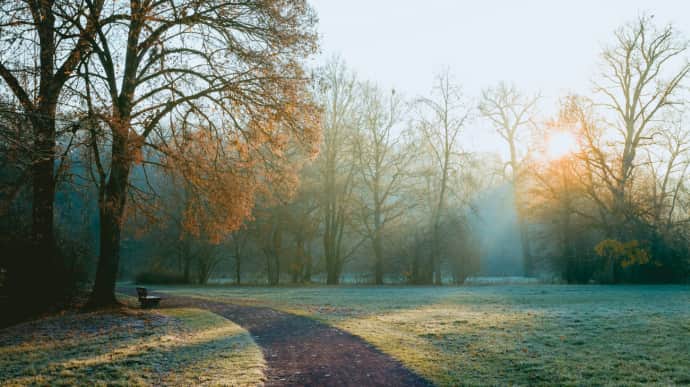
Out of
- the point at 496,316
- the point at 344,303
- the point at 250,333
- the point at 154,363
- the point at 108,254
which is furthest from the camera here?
the point at 344,303

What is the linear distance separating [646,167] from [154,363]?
114 ft

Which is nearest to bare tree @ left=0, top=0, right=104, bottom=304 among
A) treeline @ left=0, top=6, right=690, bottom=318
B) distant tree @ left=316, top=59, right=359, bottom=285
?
treeline @ left=0, top=6, right=690, bottom=318

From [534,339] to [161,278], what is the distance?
36653 millimetres

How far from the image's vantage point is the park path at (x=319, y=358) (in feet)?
24.5

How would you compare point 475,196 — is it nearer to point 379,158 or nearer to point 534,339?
point 379,158

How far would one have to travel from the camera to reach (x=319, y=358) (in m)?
8.98

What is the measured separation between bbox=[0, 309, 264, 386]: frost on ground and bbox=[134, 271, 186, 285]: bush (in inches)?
1097

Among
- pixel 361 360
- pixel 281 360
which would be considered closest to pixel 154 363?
pixel 281 360

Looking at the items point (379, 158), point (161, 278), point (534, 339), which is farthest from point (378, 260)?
point (534, 339)

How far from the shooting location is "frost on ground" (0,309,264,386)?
748cm

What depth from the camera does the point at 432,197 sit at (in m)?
36.9

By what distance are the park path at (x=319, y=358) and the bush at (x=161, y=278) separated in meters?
29.1

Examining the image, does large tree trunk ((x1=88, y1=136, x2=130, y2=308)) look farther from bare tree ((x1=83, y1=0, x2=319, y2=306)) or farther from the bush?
the bush

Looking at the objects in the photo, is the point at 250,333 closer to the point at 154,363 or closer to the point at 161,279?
the point at 154,363
